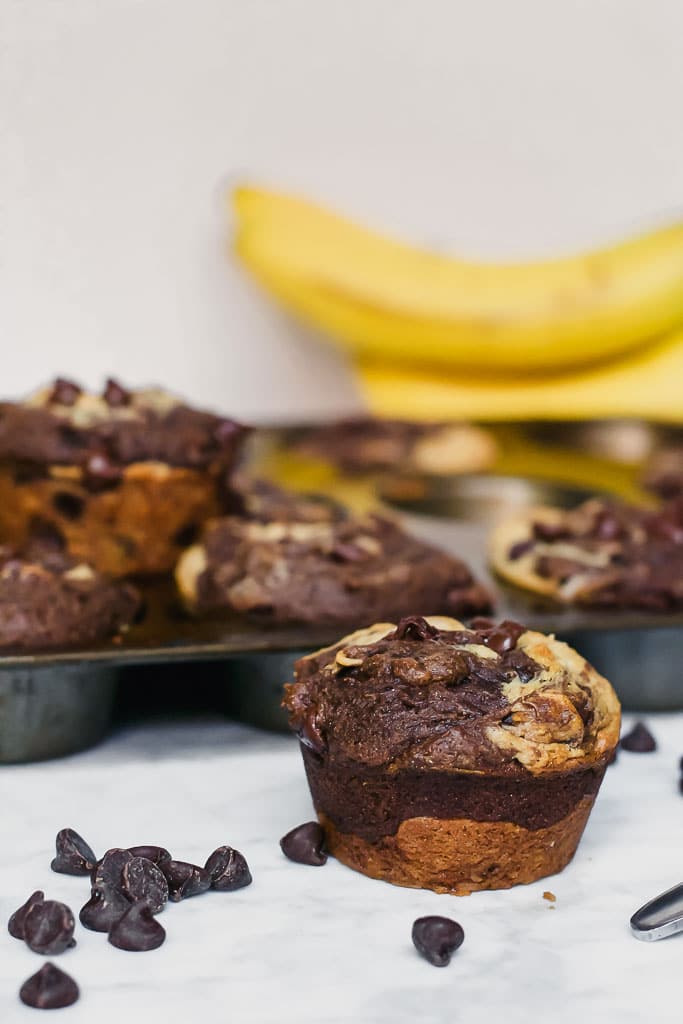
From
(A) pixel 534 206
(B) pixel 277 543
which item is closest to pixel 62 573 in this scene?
(B) pixel 277 543

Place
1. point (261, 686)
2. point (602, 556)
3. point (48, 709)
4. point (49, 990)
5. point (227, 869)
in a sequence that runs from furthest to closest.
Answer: point (602, 556)
point (261, 686)
point (48, 709)
point (227, 869)
point (49, 990)

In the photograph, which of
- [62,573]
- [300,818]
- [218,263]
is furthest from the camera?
[218,263]

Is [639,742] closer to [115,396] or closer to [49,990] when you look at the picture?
[49,990]

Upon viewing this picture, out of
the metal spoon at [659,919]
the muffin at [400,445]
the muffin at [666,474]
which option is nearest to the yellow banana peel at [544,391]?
the muffin at [400,445]

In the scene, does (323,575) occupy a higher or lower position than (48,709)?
higher

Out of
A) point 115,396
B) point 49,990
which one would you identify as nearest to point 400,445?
point 115,396

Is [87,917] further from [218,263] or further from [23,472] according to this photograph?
[218,263]
